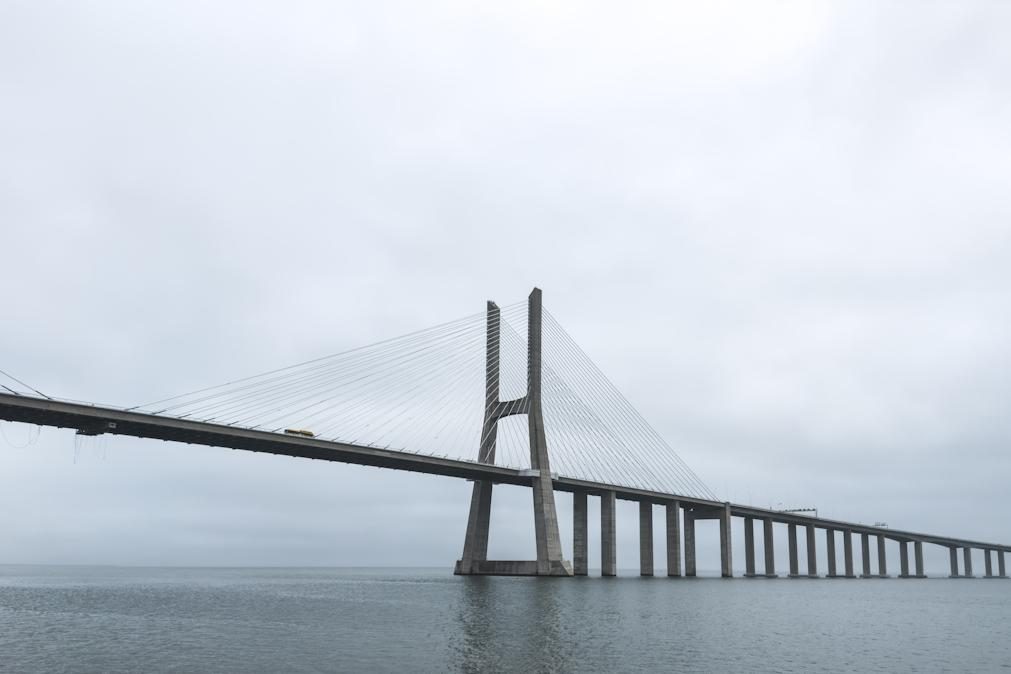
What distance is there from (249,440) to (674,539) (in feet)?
221

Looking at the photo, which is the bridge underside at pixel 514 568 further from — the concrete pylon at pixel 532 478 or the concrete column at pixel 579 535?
the concrete column at pixel 579 535

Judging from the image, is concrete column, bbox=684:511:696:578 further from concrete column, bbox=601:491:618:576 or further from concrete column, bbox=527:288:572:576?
concrete column, bbox=527:288:572:576

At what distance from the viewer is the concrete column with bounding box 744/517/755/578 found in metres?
142

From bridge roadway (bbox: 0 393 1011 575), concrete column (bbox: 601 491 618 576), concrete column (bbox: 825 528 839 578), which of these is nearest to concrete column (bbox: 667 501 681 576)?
bridge roadway (bbox: 0 393 1011 575)

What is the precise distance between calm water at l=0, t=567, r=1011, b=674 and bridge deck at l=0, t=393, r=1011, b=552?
12.2m

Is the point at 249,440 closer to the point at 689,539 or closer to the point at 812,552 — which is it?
the point at 689,539

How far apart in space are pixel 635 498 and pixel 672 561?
18544 mm

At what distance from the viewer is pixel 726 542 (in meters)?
120

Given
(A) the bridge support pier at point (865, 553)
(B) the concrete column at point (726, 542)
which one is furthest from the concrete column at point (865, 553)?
(B) the concrete column at point (726, 542)

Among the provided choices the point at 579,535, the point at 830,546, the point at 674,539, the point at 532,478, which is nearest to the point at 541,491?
the point at 532,478

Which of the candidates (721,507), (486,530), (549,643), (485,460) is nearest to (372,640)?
(549,643)

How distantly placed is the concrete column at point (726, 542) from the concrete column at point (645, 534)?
1252 centimetres

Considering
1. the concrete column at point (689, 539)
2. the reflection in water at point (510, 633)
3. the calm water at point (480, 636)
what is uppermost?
the concrete column at point (689, 539)

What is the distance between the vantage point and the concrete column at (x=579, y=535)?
9794cm
